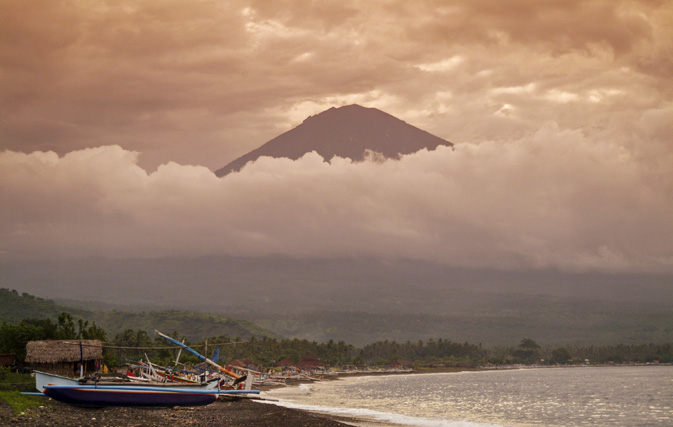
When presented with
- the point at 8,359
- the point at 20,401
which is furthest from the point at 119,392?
the point at 8,359

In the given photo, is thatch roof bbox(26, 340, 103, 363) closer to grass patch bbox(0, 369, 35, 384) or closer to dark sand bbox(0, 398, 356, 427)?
grass patch bbox(0, 369, 35, 384)

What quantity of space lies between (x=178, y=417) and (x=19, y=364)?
29459mm

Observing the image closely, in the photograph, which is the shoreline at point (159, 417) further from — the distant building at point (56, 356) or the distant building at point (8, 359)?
the distant building at point (8, 359)

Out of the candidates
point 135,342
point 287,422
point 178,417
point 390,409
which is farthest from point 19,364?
point 135,342

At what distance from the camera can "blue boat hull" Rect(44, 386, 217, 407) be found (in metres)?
46.3

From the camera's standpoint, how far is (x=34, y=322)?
294 ft

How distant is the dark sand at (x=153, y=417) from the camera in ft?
120

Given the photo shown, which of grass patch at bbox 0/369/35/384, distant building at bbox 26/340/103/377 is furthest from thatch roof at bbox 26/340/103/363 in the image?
grass patch at bbox 0/369/35/384

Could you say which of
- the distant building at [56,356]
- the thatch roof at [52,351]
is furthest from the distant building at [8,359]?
the thatch roof at [52,351]

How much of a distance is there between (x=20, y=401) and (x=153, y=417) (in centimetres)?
829

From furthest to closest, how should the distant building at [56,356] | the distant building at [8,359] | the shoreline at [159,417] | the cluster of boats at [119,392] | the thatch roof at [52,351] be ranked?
the distant building at [8,359] → the distant building at [56,356] → the thatch roof at [52,351] → the cluster of boats at [119,392] → the shoreline at [159,417]

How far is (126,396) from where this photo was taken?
1937 inches

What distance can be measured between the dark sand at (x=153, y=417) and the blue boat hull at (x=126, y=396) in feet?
2.47

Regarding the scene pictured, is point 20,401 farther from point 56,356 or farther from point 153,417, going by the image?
point 56,356
